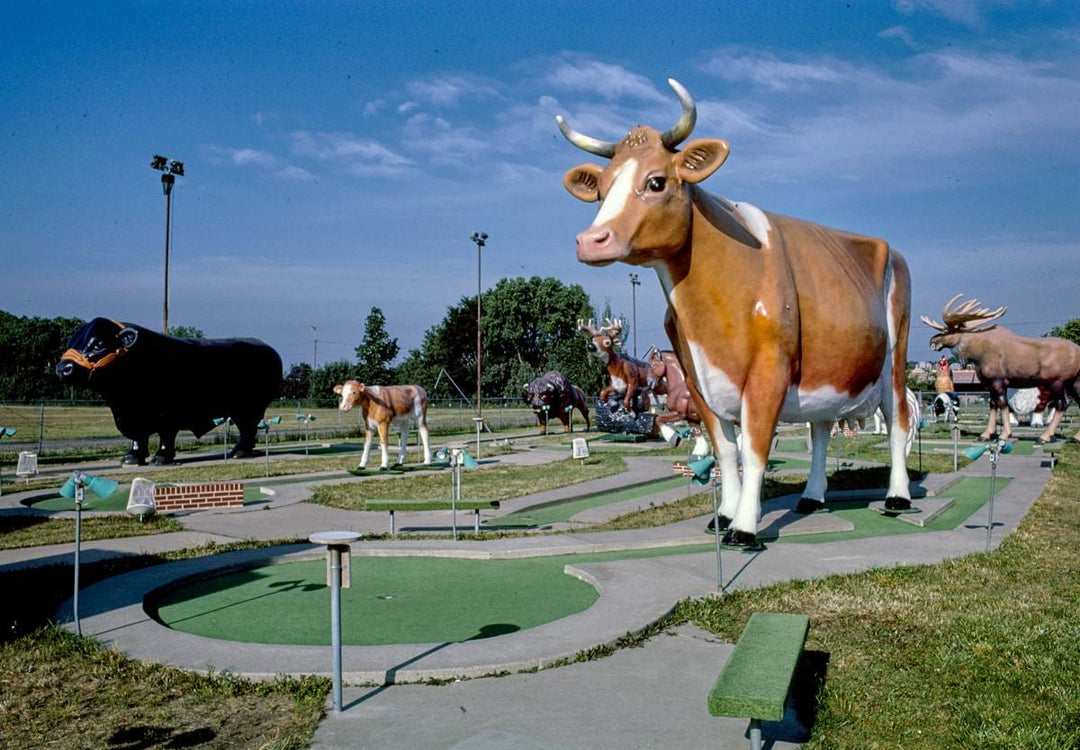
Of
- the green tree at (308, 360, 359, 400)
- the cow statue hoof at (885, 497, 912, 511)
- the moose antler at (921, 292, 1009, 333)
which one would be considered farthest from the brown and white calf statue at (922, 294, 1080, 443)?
the green tree at (308, 360, 359, 400)

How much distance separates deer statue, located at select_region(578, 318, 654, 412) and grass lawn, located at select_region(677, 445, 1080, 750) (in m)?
18.8

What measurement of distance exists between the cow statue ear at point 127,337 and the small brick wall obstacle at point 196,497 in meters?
6.79

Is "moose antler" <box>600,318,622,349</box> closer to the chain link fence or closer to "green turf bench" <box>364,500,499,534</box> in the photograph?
the chain link fence

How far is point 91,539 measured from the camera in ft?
33.3

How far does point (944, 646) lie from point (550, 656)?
8.73 feet

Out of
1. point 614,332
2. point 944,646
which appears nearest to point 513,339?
point 614,332

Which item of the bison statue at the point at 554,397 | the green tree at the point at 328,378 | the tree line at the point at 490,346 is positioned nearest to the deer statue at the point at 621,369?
the bison statue at the point at 554,397

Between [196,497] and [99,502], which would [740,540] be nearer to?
[196,497]

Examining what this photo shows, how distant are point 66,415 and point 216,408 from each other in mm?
36127

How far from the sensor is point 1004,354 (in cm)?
2153

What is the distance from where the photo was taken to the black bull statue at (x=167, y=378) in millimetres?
17781

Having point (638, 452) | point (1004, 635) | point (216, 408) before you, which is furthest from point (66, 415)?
point (1004, 635)

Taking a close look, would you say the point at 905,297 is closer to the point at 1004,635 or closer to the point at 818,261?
the point at 818,261

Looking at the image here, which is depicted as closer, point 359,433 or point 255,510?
point 255,510
